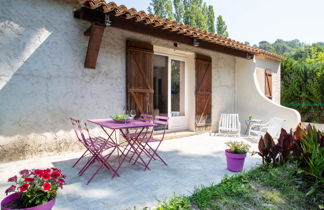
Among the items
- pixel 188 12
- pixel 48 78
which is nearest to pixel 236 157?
pixel 48 78

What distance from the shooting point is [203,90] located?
270 inches

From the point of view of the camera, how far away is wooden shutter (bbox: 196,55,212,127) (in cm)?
671

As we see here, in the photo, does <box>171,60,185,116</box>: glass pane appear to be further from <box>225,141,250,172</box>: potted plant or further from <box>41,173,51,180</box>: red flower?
<box>41,173,51,180</box>: red flower

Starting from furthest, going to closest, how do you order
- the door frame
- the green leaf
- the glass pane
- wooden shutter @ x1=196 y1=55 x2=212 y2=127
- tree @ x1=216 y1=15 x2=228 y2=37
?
tree @ x1=216 y1=15 x2=228 y2=37
wooden shutter @ x1=196 y1=55 x2=212 y2=127
the glass pane
the door frame
the green leaf

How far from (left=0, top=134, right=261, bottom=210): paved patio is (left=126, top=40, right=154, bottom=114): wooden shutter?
4.24ft

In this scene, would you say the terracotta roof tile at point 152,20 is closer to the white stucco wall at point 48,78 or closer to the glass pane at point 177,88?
the white stucco wall at point 48,78

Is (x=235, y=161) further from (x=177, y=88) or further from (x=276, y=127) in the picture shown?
(x=177, y=88)

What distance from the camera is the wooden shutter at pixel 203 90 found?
671 cm

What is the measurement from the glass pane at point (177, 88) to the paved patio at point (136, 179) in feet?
6.98

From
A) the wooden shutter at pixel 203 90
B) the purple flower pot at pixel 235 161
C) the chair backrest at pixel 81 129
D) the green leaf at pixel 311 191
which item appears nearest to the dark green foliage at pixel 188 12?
the wooden shutter at pixel 203 90

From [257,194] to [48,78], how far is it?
4046mm

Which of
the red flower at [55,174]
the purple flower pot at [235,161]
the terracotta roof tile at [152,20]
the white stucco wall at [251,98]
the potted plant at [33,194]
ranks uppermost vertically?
the terracotta roof tile at [152,20]

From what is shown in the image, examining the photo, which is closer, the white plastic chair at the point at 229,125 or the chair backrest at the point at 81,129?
the chair backrest at the point at 81,129

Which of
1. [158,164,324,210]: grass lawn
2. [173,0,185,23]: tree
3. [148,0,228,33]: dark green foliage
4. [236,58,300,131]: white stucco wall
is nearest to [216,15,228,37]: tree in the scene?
[148,0,228,33]: dark green foliage
